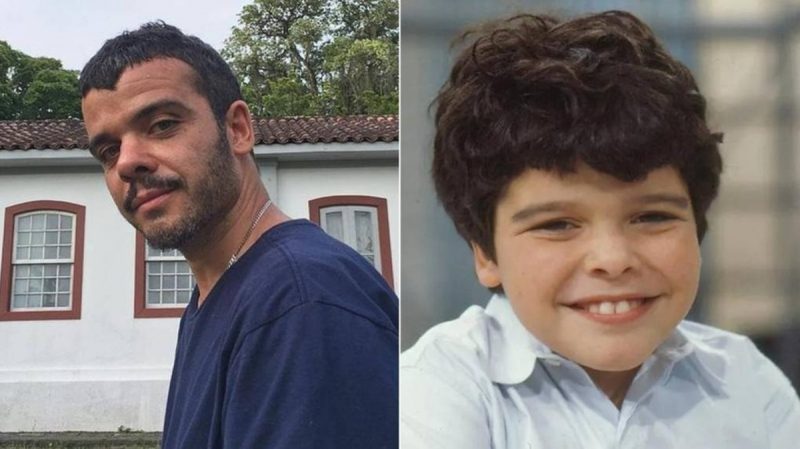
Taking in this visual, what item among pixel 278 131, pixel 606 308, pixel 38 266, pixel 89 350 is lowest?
pixel 89 350

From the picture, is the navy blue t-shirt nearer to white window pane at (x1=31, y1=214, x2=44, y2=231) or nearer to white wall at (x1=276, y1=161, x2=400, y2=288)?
white wall at (x1=276, y1=161, x2=400, y2=288)

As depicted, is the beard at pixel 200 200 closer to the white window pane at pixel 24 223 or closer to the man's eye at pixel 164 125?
the man's eye at pixel 164 125

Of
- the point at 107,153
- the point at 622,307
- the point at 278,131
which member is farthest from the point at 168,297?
the point at 622,307

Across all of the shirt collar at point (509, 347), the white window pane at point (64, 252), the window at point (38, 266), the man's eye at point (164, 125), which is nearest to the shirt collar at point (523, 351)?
the shirt collar at point (509, 347)

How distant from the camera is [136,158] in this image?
1.30 m

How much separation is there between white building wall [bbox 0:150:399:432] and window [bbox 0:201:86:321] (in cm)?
3

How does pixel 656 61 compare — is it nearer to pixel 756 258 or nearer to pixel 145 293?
pixel 756 258

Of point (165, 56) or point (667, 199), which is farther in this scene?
point (165, 56)

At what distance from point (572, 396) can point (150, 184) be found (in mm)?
727

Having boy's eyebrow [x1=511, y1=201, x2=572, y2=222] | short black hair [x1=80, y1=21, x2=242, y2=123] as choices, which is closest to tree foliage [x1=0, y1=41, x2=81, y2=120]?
short black hair [x1=80, y1=21, x2=242, y2=123]

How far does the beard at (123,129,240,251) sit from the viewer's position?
1314 mm

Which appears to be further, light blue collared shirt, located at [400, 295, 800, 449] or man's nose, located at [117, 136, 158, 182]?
man's nose, located at [117, 136, 158, 182]

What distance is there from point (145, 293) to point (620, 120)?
4.90 ft

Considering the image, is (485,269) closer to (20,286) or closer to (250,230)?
(250,230)
